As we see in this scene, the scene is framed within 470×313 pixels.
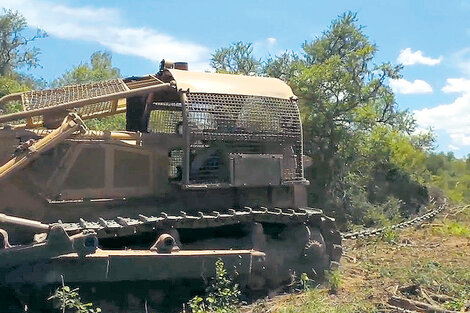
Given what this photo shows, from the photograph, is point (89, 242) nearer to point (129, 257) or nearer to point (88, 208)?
point (129, 257)

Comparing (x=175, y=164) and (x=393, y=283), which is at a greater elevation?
(x=175, y=164)

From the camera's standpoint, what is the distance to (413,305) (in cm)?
780

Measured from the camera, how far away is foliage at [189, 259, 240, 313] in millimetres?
7488

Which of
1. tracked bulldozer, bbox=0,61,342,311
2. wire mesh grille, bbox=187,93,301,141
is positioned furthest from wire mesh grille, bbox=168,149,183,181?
wire mesh grille, bbox=187,93,301,141

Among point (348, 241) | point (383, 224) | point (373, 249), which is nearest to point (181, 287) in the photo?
point (373, 249)

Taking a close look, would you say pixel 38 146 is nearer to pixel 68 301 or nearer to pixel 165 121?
pixel 68 301

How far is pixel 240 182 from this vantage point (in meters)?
8.84

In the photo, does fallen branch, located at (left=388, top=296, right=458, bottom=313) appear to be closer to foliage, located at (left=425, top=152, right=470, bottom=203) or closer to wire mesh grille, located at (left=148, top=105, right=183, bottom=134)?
wire mesh grille, located at (left=148, top=105, right=183, bottom=134)

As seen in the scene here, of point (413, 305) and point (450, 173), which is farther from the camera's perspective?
point (450, 173)

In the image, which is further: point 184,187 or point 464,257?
point 464,257

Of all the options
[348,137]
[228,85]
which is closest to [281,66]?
[348,137]

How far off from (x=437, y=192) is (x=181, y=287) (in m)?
16.9

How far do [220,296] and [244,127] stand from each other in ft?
8.09

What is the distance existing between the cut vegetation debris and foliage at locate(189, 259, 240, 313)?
312mm
